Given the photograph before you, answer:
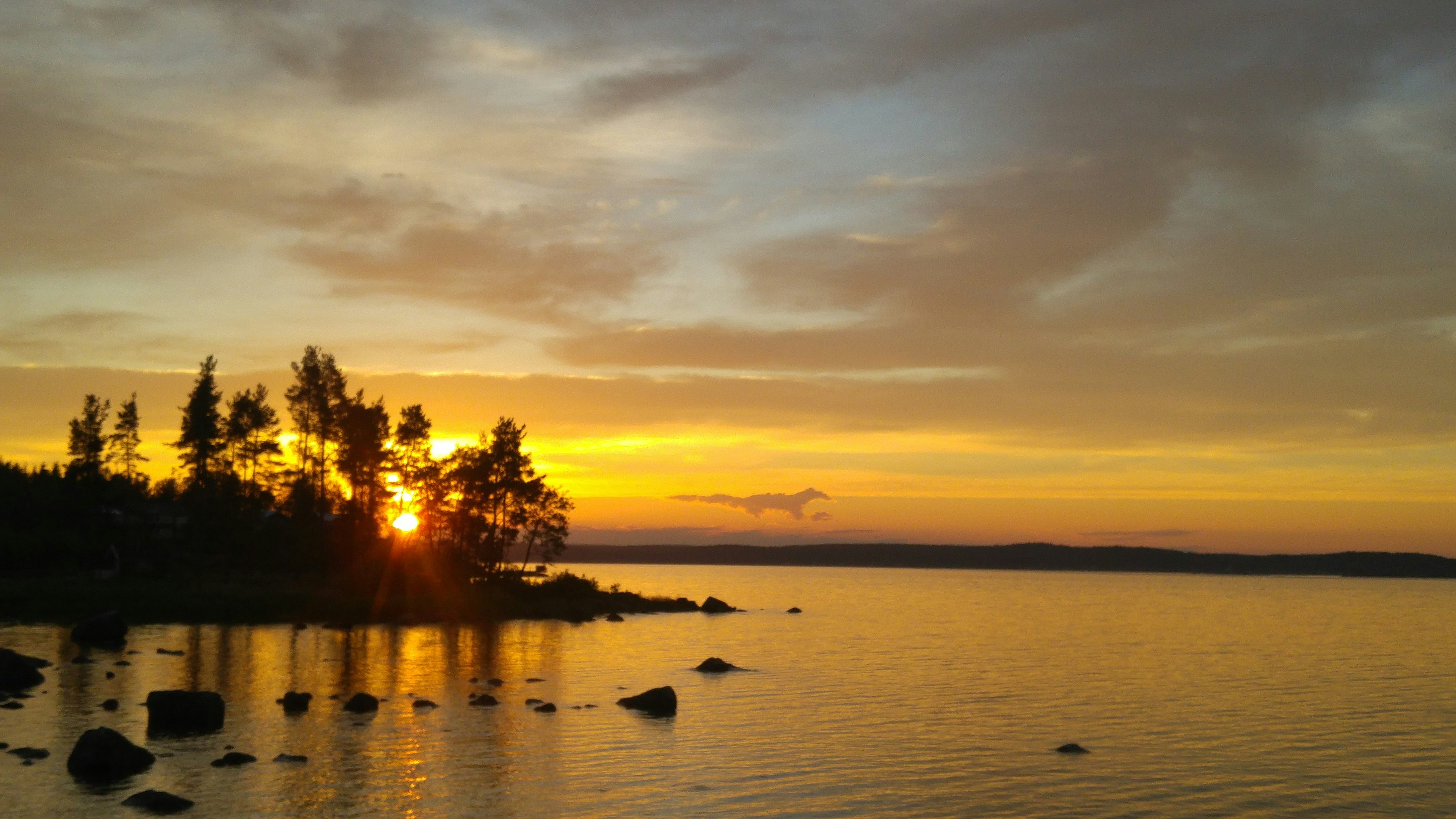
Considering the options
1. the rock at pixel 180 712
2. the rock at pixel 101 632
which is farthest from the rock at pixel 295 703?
the rock at pixel 101 632

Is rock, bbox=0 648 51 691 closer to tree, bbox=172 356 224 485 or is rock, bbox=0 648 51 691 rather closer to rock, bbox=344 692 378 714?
rock, bbox=344 692 378 714

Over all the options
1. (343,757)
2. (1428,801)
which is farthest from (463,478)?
(1428,801)

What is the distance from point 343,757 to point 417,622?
64.6m

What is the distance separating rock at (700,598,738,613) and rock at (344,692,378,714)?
9127 cm

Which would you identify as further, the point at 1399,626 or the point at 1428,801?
the point at 1399,626

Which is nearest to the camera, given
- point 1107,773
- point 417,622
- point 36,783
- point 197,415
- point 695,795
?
point 36,783

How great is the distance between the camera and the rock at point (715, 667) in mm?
67000

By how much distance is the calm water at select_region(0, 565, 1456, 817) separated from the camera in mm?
32375

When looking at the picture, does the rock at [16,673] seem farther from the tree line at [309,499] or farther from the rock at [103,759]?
the tree line at [309,499]

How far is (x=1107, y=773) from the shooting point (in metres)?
38.3

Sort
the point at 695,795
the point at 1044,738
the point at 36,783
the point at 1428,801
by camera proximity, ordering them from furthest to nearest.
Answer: the point at 1044,738, the point at 1428,801, the point at 695,795, the point at 36,783

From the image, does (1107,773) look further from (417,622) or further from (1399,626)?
(1399,626)

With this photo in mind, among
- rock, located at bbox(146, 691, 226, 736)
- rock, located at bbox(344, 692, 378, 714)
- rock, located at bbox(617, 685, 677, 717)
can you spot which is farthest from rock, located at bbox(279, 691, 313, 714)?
rock, located at bbox(617, 685, 677, 717)

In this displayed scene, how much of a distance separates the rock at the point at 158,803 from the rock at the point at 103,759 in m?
3.44
